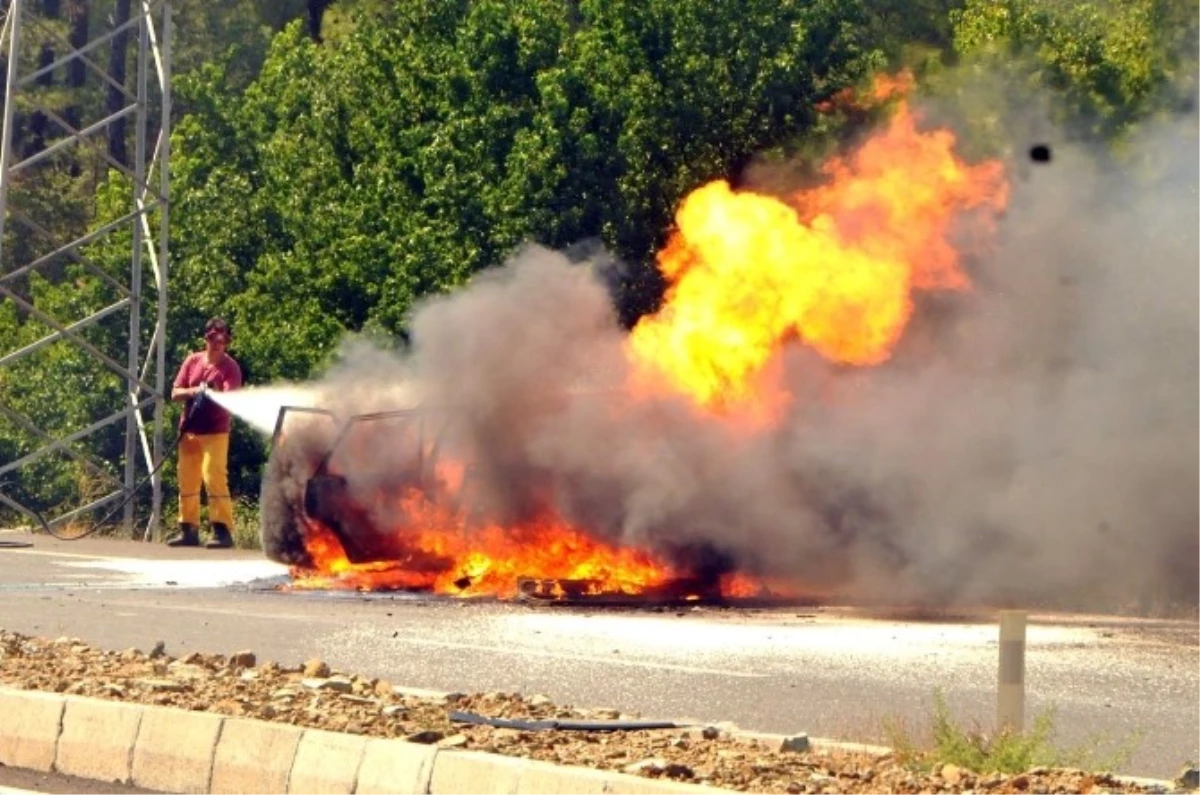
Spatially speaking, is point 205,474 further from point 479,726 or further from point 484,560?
point 479,726

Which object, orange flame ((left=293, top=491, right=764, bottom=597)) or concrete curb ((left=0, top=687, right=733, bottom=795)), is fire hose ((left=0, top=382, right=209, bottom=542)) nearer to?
orange flame ((left=293, top=491, right=764, bottom=597))

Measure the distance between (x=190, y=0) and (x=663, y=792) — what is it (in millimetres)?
55098

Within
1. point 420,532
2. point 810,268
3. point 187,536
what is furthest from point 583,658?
point 187,536

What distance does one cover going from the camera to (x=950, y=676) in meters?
13.2

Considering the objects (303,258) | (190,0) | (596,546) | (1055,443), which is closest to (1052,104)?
(1055,443)

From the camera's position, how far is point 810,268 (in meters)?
18.9

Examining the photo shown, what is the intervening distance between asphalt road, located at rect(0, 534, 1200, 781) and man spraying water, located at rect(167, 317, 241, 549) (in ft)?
13.5

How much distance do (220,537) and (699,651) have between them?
10.8 m

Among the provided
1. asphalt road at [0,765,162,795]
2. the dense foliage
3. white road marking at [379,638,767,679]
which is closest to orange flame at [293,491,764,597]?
white road marking at [379,638,767,679]

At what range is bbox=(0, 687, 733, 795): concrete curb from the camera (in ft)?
28.4

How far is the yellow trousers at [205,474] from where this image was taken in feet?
78.3

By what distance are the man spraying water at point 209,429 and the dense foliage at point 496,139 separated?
8.72 metres

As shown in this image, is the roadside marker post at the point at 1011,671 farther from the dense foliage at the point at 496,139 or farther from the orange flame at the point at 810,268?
the dense foliage at the point at 496,139

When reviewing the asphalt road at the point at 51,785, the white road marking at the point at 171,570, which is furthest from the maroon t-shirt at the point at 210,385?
the asphalt road at the point at 51,785
